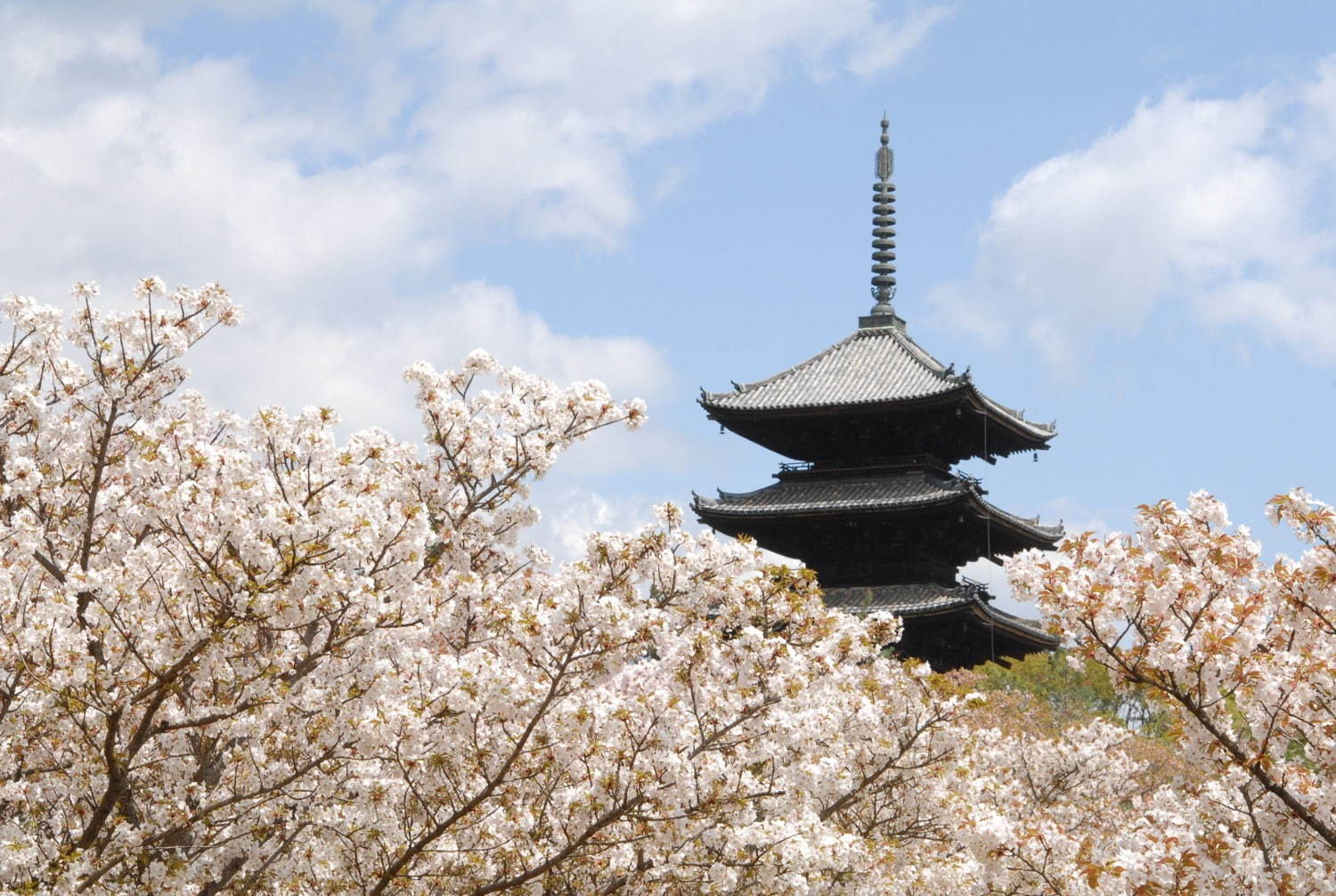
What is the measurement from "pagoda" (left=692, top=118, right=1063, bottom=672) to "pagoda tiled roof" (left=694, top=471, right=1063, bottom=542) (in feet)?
0.13

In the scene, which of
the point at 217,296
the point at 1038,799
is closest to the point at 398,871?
the point at 217,296

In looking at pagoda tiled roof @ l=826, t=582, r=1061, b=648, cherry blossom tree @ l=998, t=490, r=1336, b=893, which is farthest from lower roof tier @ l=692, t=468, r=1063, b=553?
cherry blossom tree @ l=998, t=490, r=1336, b=893

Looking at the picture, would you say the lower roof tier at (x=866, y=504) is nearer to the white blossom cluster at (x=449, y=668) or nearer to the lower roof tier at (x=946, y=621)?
the lower roof tier at (x=946, y=621)

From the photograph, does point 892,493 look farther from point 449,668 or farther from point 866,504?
point 449,668

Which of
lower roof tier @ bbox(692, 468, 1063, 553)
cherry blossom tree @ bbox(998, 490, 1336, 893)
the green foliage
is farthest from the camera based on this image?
the green foliage

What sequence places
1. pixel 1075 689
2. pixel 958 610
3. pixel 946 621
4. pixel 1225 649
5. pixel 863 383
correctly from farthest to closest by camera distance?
pixel 1075 689 → pixel 863 383 → pixel 946 621 → pixel 958 610 → pixel 1225 649

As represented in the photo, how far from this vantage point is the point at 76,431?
33.8 feet

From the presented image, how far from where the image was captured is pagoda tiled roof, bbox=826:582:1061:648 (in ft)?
104

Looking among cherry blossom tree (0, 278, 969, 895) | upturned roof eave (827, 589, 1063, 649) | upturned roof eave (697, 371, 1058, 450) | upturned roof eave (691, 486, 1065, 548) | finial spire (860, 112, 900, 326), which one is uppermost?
finial spire (860, 112, 900, 326)

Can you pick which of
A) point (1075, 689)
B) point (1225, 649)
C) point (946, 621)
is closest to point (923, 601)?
point (946, 621)

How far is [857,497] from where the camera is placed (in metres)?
33.7

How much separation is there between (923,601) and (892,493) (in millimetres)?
2532

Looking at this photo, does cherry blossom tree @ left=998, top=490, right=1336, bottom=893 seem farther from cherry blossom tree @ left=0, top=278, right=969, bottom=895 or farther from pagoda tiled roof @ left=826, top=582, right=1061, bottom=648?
pagoda tiled roof @ left=826, top=582, right=1061, bottom=648

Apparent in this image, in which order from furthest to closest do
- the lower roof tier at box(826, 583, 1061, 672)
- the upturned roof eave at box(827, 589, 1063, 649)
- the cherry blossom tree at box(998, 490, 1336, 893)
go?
1. the lower roof tier at box(826, 583, 1061, 672)
2. the upturned roof eave at box(827, 589, 1063, 649)
3. the cherry blossom tree at box(998, 490, 1336, 893)
